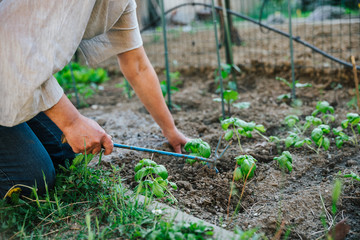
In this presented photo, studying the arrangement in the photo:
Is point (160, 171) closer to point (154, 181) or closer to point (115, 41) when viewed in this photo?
point (154, 181)

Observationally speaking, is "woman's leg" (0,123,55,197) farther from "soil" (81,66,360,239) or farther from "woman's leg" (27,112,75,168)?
"soil" (81,66,360,239)

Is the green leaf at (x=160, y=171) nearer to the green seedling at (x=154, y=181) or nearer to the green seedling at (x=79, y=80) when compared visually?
the green seedling at (x=154, y=181)

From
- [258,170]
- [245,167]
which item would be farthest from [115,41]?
[258,170]

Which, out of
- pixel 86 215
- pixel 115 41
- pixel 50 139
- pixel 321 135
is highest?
pixel 115 41

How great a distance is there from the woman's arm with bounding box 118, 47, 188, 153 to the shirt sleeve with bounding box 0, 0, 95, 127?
1.97 ft

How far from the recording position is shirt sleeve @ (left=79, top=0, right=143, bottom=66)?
1.79 m

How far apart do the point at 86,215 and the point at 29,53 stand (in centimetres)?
64

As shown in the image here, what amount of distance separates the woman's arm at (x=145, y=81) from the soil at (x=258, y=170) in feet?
0.83

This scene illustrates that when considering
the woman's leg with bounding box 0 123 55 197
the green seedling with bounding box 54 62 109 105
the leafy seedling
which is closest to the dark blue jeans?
the woman's leg with bounding box 0 123 55 197

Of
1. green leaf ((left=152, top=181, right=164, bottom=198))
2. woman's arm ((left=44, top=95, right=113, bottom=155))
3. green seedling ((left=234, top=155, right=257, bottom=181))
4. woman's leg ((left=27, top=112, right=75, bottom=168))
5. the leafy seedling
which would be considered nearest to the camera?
woman's arm ((left=44, top=95, right=113, bottom=155))

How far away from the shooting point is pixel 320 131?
6.45ft

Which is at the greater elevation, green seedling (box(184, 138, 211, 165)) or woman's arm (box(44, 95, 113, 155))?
woman's arm (box(44, 95, 113, 155))

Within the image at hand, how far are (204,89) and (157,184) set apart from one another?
238cm

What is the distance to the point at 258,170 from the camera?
1.95 m
